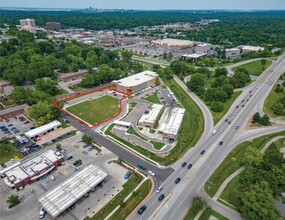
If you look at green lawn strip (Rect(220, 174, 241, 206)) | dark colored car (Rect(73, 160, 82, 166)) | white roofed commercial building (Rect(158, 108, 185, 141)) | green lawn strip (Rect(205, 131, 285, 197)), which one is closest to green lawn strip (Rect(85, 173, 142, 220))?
dark colored car (Rect(73, 160, 82, 166))

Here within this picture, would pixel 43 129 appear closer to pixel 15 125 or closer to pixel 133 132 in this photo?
pixel 15 125

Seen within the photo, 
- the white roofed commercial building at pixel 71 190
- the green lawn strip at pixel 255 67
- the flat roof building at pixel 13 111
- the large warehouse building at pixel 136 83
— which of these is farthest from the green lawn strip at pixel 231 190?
the green lawn strip at pixel 255 67

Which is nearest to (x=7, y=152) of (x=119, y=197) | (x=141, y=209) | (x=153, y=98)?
(x=119, y=197)

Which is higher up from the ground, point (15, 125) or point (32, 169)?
point (32, 169)

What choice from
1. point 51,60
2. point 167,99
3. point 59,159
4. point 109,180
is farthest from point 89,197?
point 51,60

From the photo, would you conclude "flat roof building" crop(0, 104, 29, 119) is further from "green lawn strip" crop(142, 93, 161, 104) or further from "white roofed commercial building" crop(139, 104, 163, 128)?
"green lawn strip" crop(142, 93, 161, 104)

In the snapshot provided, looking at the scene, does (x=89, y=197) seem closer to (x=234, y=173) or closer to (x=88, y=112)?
(x=234, y=173)

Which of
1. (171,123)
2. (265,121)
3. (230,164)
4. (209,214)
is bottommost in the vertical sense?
(230,164)
